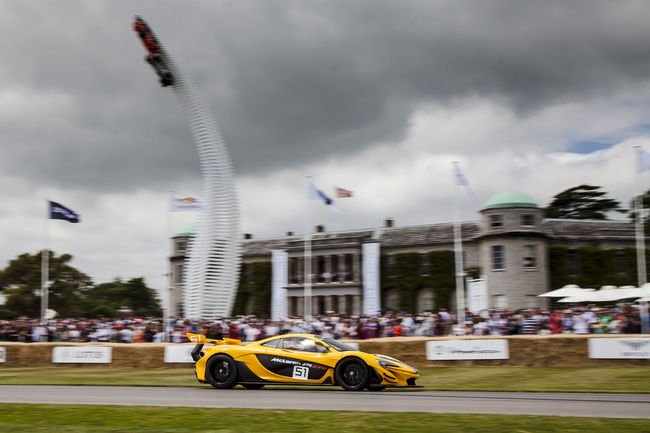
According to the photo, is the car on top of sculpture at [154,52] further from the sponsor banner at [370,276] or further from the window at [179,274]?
the window at [179,274]

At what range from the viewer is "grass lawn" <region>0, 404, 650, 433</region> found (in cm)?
983

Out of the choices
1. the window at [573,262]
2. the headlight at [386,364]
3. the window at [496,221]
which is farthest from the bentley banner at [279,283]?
the headlight at [386,364]

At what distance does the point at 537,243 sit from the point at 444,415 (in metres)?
48.7

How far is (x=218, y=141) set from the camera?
4834 cm

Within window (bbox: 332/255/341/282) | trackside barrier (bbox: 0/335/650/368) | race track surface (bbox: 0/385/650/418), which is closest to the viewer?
race track surface (bbox: 0/385/650/418)

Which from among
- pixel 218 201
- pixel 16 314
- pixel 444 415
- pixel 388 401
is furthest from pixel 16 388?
pixel 16 314

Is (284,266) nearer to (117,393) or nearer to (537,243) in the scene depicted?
(537,243)

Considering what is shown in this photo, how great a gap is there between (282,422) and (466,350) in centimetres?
1351

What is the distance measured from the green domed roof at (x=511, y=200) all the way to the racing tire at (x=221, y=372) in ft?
144

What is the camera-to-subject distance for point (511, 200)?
58.0 meters

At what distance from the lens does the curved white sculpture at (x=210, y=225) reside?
47.1 m

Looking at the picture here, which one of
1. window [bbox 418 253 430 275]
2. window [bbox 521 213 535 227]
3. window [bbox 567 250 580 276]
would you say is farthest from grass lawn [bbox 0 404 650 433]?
window [bbox 418 253 430 275]

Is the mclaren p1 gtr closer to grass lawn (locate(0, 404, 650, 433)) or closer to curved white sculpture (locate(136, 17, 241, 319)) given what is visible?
grass lawn (locate(0, 404, 650, 433))

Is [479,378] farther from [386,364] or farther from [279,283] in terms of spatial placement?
[279,283]
